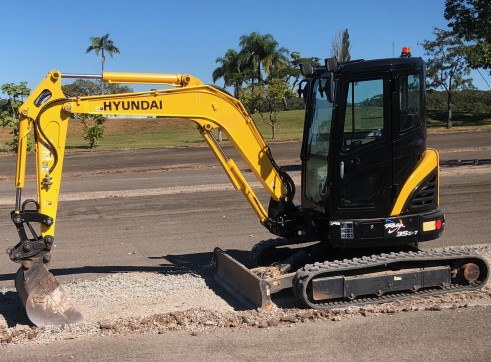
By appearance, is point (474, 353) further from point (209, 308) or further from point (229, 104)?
point (229, 104)

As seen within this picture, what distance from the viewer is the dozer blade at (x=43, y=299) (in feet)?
22.1

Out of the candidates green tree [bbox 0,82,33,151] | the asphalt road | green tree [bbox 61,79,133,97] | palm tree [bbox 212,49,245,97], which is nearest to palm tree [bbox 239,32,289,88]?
palm tree [bbox 212,49,245,97]

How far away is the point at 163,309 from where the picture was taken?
7.37 meters

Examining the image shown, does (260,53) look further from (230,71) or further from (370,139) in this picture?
(370,139)

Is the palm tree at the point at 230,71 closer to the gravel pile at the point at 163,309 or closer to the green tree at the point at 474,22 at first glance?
the green tree at the point at 474,22

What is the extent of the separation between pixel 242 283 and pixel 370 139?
7.45ft

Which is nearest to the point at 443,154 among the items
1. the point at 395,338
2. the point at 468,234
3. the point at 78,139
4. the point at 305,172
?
the point at 468,234

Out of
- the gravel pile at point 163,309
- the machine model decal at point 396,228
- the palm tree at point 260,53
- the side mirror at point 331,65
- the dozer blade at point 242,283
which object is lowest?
the gravel pile at point 163,309

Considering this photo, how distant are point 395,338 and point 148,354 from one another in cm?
234

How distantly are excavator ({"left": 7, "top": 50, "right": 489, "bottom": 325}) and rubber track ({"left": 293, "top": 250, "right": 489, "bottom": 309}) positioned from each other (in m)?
0.01

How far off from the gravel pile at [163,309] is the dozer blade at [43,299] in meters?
0.15

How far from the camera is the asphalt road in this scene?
5.95m

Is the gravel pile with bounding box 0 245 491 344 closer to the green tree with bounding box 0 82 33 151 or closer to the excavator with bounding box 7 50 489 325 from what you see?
the excavator with bounding box 7 50 489 325

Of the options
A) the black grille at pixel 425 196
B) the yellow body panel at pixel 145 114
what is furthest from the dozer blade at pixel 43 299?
the black grille at pixel 425 196
